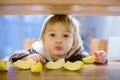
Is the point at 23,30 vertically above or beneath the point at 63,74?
above

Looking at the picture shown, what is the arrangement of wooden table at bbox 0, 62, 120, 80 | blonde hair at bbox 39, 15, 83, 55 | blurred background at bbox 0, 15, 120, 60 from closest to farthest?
wooden table at bbox 0, 62, 120, 80 < blonde hair at bbox 39, 15, 83, 55 < blurred background at bbox 0, 15, 120, 60

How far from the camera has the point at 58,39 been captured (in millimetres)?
881

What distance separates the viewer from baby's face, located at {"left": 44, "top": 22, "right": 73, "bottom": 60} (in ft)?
2.90

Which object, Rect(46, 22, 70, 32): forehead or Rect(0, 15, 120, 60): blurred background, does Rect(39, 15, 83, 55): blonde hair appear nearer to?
Rect(46, 22, 70, 32): forehead

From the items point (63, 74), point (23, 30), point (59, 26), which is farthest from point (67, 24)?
point (23, 30)

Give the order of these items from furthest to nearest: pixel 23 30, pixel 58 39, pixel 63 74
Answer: pixel 23 30 < pixel 58 39 < pixel 63 74

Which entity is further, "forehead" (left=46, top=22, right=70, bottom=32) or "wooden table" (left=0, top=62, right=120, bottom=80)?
"forehead" (left=46, top=22, right=70, bottom=32)

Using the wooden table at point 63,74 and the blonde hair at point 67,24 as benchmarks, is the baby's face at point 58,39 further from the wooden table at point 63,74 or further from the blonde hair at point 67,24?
the wooden table at point 63,74

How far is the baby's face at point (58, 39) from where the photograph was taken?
883 mm

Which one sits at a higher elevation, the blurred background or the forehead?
the blurred background

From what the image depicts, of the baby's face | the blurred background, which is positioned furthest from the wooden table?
the blurred background

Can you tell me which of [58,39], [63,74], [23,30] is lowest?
[63,74]

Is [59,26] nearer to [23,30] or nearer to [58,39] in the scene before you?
[58,39]

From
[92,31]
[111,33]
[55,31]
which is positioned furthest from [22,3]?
[92,31]
